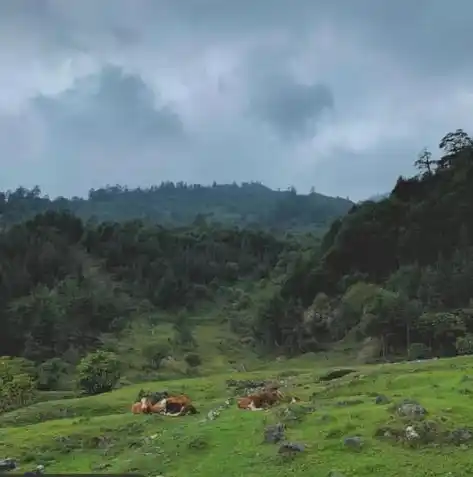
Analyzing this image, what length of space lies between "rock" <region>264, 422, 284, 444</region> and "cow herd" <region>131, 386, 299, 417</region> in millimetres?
5640

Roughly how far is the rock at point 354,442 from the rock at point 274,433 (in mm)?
2079

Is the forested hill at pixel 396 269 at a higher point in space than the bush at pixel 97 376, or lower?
higher

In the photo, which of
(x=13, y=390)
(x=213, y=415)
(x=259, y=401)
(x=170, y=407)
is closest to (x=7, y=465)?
(x=213, y=415)

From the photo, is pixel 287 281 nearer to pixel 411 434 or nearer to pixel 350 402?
pixel 350 402

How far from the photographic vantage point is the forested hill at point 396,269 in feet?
292

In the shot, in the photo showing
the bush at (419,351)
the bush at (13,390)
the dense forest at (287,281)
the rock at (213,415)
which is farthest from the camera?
the dense forest at (287,281)

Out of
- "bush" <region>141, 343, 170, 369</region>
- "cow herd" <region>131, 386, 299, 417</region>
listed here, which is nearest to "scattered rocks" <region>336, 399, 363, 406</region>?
"cow herd" <region>131, 386, 299, 417</region>

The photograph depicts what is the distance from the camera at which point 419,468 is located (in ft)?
58.2

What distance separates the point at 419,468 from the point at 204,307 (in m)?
131

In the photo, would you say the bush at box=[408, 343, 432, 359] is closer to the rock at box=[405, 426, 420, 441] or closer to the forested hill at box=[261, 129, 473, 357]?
the forested hill at box=[261, 129, 473, 357]

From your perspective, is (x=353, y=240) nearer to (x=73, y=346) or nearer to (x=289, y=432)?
(x=73, y=346)

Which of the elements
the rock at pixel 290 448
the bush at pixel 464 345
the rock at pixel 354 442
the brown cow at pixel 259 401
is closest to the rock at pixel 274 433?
the rock at pixel 290 448

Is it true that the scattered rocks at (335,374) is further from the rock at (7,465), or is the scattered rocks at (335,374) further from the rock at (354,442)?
the rock at (354,442)

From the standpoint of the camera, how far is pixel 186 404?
101 ft
